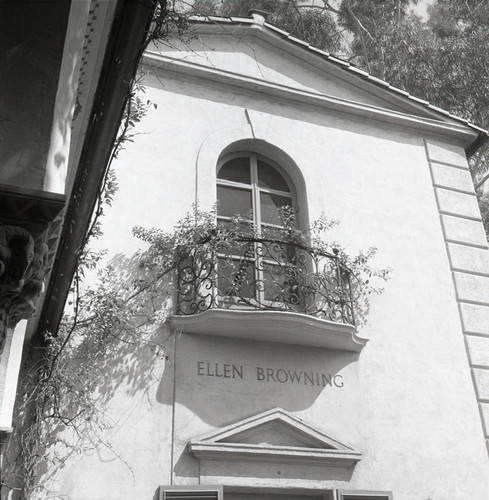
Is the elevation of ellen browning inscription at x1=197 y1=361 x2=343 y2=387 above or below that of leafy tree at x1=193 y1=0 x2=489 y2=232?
below

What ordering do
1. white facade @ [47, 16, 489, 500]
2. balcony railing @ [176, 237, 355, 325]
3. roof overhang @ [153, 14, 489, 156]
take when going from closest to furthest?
white facade @ [47, 16, 489, 500], balcony railing @ [176, 237, 355, 325], roof overhang @ [153, 14, 489, 156]

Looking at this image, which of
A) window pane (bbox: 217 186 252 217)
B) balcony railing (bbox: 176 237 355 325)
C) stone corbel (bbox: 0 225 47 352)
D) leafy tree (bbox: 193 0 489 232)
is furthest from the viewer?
leafy tree (bbox: 193 0 489 232)

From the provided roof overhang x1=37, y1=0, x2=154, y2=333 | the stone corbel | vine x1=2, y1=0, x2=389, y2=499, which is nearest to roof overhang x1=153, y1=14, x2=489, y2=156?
vine x1=2, y1=0, x2=389, y2=499

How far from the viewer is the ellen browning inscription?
8.32 meters

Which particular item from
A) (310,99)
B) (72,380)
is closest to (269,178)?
(310,99)

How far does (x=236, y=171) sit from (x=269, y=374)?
3247 mm

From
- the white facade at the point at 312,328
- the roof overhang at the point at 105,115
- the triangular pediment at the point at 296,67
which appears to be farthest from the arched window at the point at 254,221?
the roof overhang at the point at 105,115

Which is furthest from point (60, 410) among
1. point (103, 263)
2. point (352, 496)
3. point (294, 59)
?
point (294, 59)

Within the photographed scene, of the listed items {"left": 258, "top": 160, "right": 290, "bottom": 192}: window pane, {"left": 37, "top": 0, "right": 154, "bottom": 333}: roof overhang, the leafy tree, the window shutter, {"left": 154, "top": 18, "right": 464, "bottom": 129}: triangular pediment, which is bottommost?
the window shutter

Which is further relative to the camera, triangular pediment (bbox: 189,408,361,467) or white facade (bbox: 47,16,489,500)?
white facade (bbox: 47,16,489,500)

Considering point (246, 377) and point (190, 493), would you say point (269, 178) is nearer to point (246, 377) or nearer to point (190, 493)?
point (246, 377)

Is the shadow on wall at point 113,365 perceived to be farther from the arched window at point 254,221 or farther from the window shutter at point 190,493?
the arched window at point 254,221

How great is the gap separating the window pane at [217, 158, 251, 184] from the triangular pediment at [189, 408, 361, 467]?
358 cm

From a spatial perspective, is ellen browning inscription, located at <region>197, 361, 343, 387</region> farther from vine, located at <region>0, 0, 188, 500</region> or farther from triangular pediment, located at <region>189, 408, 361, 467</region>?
vine, located at <region>0, 0, 188, 500</region>
